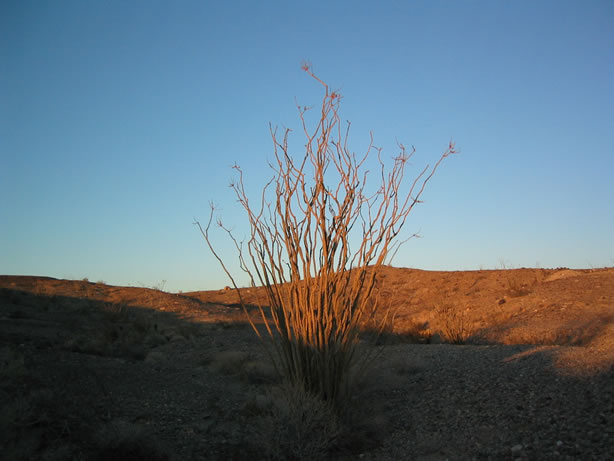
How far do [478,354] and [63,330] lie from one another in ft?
38.6

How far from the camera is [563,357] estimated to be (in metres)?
7.02

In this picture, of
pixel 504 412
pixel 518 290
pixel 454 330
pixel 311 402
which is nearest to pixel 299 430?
pixel 311 402

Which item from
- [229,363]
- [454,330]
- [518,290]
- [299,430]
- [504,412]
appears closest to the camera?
[299,430]

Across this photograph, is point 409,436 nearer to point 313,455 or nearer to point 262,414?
point 313,455

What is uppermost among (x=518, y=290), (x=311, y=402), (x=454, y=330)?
(x=518, y=290)

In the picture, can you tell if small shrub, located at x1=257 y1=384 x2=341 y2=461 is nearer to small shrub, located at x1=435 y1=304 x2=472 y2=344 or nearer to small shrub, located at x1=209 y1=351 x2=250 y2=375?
small shrub, located at x1=209 y1=351 x2=250 y2=375

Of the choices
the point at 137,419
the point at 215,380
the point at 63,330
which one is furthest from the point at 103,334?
the point at 137,419

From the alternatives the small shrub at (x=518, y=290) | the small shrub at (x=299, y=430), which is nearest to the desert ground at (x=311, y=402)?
the small shrub at (x=299, y=430)

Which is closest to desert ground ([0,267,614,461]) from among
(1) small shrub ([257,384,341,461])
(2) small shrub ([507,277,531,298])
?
(1) small shrub ([257,384,341,461])

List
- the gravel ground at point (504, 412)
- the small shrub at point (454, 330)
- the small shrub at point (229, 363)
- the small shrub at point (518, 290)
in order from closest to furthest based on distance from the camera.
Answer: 1. the gravel ground at point (504, 412)
2. the small shrub at point (229, 363)
3. the small shrub at point (454, 330)
4. the small shrub at point (518, 290)

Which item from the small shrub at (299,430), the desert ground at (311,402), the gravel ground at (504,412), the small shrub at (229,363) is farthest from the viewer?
the small shrub at (229,363)

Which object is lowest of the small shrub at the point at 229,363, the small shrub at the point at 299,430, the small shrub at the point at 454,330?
the small shrub at the point at 299,430

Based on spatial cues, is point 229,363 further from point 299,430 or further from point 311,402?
point 299,430

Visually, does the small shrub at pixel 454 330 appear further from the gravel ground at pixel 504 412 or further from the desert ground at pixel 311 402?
the gravel ground at pixel 504 412
